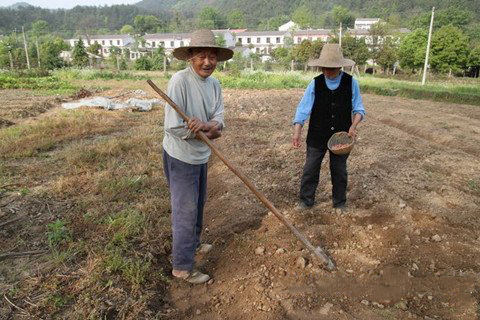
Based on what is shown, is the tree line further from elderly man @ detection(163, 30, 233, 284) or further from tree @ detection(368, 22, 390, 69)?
elderly man @ detection(163, 30, 233, 284)

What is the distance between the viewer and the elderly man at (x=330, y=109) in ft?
10.4

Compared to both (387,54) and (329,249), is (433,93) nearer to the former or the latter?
(329,249)

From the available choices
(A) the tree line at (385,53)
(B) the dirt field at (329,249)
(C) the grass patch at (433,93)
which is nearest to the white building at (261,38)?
(A) the tree line at (385,53)

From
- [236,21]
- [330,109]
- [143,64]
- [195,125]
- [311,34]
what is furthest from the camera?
[236,21]

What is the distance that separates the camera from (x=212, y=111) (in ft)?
8.20

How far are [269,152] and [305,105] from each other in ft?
8.26

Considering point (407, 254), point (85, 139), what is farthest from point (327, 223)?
point (85, 139)

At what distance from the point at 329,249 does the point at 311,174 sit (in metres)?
0.84

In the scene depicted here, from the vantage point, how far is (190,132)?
2.27m

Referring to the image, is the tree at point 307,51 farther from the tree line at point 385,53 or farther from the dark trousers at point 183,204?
the dark trousers at point 183,204

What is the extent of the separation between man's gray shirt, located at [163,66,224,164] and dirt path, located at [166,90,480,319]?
96cm

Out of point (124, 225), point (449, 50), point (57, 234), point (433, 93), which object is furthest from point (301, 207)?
point (449, 50)

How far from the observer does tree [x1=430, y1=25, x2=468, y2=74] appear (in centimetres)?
2734

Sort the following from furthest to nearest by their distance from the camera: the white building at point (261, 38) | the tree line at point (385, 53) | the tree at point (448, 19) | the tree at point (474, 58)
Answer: the white building at point (261, 38)
the tree at point (448, 19)
the tree at point (474, 58)
the tree line at point (385, 53)
